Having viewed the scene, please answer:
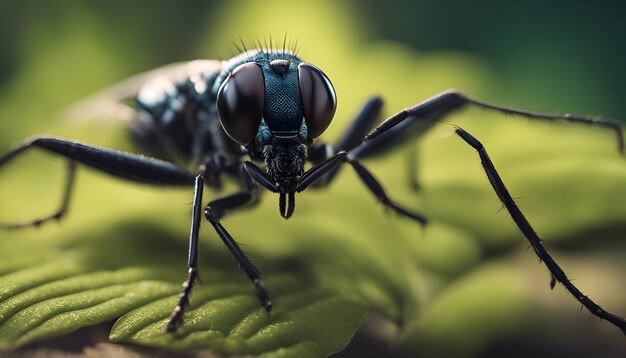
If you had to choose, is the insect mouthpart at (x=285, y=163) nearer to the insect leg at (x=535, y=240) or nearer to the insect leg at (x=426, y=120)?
the insect leg at (x=426, y=120)


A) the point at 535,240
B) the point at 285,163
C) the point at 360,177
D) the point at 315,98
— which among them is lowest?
the point at 535,240

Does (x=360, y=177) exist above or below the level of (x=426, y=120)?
below

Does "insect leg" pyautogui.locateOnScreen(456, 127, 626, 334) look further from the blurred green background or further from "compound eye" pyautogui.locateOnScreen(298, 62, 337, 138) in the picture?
"compound eye" pyautogui.locateOnScreen(298, 62, 337, 138)

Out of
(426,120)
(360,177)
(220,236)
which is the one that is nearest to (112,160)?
(220,236)

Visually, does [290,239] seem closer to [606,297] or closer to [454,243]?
[454,243]

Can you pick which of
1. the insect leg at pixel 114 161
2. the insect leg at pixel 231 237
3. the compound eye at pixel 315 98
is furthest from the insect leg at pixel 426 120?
the insect leg at pixel 114 161

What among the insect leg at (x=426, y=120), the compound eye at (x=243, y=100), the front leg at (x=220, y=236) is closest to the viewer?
the front leg at (x=220, y=236)

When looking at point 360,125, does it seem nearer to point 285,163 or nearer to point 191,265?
point 285,163

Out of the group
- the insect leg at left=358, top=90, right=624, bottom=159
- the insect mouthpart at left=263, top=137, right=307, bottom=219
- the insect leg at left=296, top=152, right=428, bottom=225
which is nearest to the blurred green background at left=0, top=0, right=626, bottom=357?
the insect leg at left=358, top=90, right=624, bottom=159
